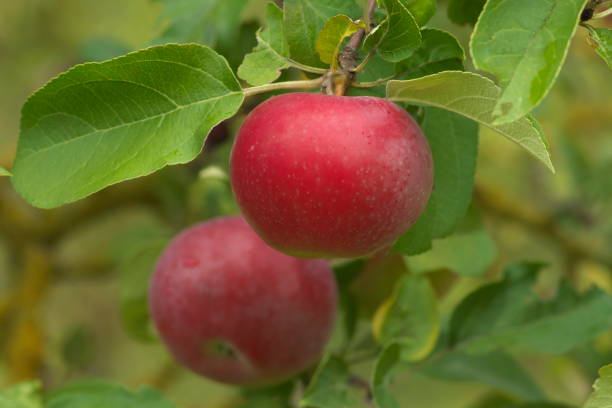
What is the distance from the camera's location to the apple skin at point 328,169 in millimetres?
754

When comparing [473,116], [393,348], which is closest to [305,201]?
[473,116]

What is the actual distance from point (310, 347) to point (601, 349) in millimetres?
713

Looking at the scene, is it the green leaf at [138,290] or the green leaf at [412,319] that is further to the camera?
the green leaf at [138,290]

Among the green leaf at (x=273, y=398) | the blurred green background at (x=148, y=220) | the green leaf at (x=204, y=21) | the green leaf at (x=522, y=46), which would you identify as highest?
the green leaf at (x=522, y=46)

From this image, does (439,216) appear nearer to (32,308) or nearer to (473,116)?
(473,116)

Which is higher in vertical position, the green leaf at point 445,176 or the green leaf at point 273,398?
the green leaf at point 445,176

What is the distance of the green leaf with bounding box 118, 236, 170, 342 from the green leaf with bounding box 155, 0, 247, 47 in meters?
0.35

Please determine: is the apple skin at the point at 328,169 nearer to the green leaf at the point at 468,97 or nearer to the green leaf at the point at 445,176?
the green leaf at the point at 468,97

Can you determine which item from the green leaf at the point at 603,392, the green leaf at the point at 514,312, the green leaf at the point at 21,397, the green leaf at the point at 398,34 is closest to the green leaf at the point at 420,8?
the green leaf at the point at 398,34

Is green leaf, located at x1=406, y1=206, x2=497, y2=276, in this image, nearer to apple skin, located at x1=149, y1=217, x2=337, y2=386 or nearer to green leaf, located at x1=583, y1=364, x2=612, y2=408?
apple skin, located at x1=149, y1=217, x2=337, y2=386

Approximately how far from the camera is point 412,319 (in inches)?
46.4

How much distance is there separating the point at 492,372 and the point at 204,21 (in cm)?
70

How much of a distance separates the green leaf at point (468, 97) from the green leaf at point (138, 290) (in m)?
0.65

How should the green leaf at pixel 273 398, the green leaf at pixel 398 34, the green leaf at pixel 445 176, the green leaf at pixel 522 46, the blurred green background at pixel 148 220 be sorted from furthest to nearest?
1. the blurred green background at pixel 148 220
2. the green leaf at pixel 273 398
3. the green leaf at pixel 445 176
4. the green leaf at pixel 398 34
5. the green leaf at pixel 522 46
